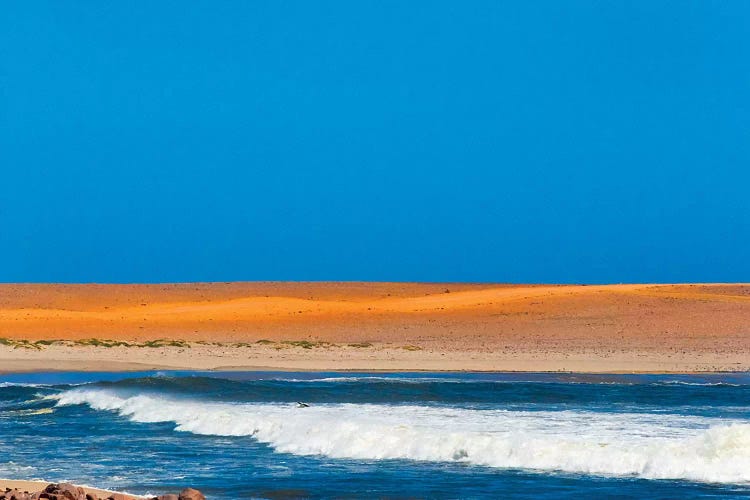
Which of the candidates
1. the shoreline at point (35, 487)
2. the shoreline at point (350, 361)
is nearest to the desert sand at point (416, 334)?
the shoreline at point (350, 361)

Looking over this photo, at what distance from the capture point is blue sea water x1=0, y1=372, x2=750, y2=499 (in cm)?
1326

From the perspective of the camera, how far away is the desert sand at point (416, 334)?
3203 cm

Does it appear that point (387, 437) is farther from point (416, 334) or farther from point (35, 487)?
point (416, 334)

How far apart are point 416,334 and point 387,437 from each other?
22.4m

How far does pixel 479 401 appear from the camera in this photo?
871 inches

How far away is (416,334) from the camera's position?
127 ft

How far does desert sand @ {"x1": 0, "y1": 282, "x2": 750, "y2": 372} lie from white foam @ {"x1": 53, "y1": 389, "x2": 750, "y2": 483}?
1040 centimetres

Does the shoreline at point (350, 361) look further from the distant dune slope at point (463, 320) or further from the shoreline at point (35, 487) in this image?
the shoreline at point (35, 487)

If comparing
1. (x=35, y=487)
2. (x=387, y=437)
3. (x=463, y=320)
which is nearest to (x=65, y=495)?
(x=35, y=487)

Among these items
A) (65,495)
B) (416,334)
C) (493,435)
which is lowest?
(65,495)

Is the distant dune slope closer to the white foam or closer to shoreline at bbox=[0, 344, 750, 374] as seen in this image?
shoreline at bbox=[0, 344, 750, 374]

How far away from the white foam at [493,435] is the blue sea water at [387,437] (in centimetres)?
3

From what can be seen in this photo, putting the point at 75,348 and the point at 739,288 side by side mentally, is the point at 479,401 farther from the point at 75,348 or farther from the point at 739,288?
the point at 739,288

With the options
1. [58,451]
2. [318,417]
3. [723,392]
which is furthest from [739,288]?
[58,451]
